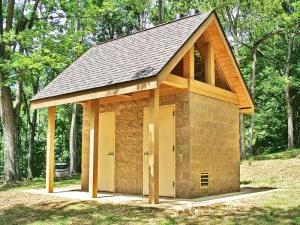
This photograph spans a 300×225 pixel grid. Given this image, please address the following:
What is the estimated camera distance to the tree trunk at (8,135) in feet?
59.2

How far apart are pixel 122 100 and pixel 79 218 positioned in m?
5.45

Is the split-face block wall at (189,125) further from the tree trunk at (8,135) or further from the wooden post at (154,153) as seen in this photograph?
the tree trunk at (8,135)

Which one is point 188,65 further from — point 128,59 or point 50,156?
point 50,156

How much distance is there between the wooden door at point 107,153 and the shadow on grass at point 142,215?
3.33 m

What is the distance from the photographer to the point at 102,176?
13.3 m

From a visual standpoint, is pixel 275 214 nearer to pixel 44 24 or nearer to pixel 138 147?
pixel 138 147

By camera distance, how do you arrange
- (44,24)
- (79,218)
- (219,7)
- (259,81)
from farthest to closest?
(259,81) → (219,7) → (44,24) → (79,218)

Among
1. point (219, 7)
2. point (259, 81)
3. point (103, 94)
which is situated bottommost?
point (103, 94)

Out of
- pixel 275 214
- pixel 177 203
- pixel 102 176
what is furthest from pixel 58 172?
pixel 275 214

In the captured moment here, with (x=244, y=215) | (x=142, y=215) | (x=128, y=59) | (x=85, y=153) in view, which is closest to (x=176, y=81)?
(x=128, y=59)

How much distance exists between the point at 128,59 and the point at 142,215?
528 cm

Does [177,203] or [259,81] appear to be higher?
[259,81]

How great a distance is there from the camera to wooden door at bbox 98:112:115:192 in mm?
13039

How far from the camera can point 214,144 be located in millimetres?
12359
